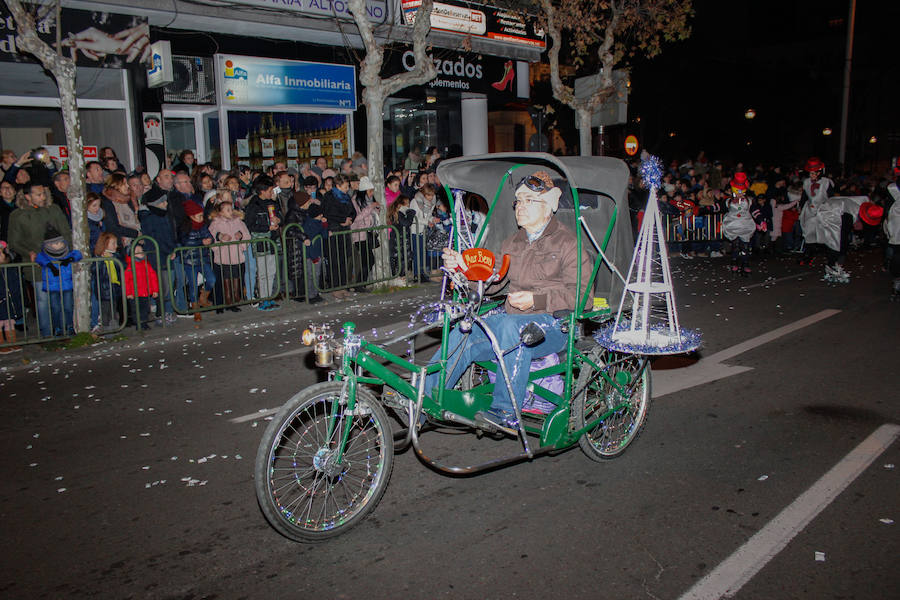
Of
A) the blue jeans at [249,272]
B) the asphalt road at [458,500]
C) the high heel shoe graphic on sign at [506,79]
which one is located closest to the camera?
the asphalt road at [458,500]

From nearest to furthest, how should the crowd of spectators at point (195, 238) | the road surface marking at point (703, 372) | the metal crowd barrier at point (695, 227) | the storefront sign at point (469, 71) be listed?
the road surface marking at point (703, 372) < the crowd of spectators at point (195, 238) < the metal crowd barrier at point (695, 227) < the storefront sign at point (469, 71)

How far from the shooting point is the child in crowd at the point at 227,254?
35.7ft

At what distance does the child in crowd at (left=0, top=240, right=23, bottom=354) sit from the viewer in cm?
895

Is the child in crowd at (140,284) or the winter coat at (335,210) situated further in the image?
the winter coat at (335,210)

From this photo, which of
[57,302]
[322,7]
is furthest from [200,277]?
[322,7]

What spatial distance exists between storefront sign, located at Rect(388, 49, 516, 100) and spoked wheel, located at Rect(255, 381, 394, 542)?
17453mm

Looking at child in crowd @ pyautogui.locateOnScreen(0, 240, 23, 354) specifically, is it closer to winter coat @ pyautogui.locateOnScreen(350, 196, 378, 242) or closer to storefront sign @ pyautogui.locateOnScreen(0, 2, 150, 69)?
winter coat @ pyautogui.locateOnScreen(350, 196, 378, 242)

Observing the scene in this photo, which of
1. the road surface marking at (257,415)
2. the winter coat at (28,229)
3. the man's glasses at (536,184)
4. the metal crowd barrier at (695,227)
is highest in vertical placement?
the man's glasses at (536,184)

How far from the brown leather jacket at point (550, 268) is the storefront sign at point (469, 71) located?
53.3 feet

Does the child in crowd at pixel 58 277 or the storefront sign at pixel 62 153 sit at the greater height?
the storefront sign at pixel 62 153

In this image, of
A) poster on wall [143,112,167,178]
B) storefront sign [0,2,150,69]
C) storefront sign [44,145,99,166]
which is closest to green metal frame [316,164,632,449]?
storefront sign [0,2,150,69]

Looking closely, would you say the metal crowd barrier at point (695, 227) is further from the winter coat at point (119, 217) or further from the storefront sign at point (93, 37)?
the storefront sign at point (93, 37)

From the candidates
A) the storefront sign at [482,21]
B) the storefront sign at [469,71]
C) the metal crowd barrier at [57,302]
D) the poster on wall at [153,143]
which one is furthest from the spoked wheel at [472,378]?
the storefront sign at [469,71]

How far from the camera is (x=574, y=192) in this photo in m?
4.73
